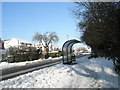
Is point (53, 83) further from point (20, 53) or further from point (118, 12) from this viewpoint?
point (20, 53)

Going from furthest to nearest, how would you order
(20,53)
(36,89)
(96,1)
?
1. (20,53)
2. (96,1)
3. (36,89)

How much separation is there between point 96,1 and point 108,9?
126 cm

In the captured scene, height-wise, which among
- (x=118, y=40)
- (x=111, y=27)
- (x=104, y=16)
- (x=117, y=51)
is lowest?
(x=117, y=51)

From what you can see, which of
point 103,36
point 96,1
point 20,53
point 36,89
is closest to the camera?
point 36,89


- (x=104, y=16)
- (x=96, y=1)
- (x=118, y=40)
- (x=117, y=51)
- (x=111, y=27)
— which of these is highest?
(x=96, y=1)

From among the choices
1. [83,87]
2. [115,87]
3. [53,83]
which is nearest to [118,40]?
[115,87]

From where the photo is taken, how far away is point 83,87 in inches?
254

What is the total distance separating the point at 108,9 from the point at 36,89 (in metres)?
5.11

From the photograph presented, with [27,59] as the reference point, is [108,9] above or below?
above

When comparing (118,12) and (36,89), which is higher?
(118,12)

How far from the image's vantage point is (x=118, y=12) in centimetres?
647

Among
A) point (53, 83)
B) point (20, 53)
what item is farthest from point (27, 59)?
point (53, 83)

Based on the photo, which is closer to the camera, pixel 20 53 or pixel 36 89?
pixel 36 89

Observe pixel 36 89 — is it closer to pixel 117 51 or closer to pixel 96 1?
pixel 117 51
